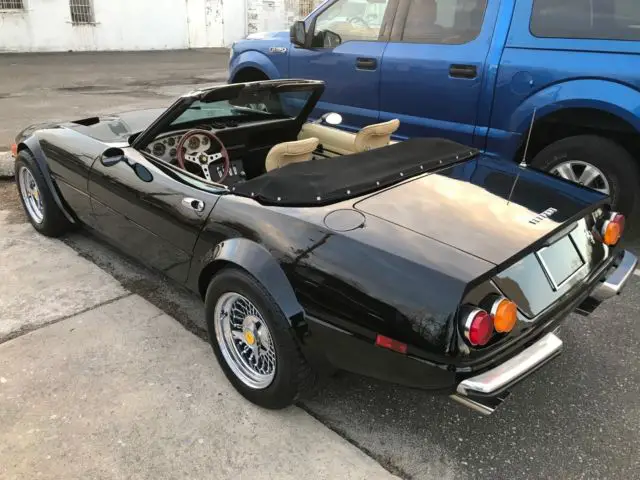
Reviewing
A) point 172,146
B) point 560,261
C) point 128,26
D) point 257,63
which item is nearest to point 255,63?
point 257,63

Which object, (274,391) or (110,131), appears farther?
(110,131)

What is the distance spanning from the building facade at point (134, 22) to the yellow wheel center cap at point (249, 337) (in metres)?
16.6

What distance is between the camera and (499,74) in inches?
169

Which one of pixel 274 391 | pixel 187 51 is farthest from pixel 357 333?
pixel 187 51

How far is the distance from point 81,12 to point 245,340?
1744cm

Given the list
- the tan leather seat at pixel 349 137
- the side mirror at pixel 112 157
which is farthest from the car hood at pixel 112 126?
the tan leather seat at pixel 349 137

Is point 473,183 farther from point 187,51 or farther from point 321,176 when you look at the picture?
point 187,51

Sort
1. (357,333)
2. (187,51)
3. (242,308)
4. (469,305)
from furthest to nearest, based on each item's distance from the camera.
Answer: (187,51) < (242,308) < (357,333) < (469,305)

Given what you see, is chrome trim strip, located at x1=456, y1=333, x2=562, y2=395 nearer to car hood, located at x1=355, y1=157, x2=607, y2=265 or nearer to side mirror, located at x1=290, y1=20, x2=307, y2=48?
car hood, located at x1=355, y1=157, x2=607, y2=265

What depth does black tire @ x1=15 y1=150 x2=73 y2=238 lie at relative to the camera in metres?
4.07

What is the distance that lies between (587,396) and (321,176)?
163 centimetres

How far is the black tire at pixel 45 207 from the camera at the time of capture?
160 inches

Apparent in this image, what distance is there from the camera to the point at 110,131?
12.2 ft

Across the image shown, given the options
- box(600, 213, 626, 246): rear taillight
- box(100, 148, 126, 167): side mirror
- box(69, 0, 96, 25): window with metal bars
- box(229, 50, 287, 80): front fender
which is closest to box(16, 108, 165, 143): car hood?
box(100, 148, 126, 167): side mirror
